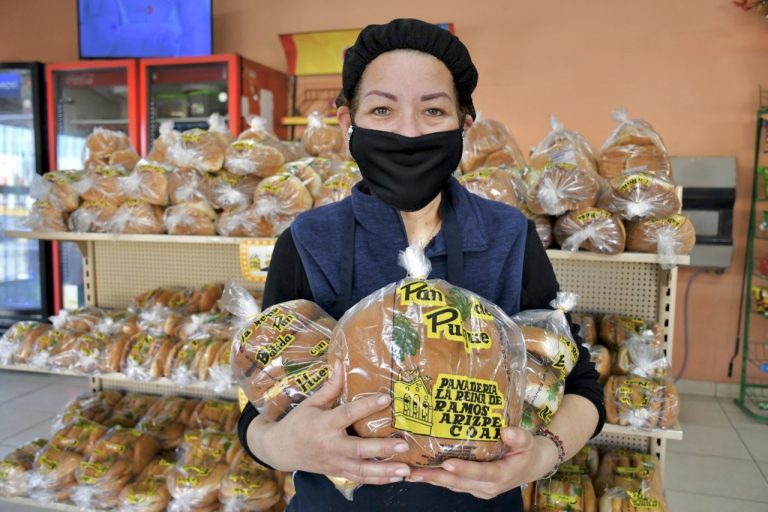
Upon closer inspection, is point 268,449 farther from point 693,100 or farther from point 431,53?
point 693,100

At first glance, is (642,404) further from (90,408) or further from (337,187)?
(90,408)

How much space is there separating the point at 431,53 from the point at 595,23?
3939 millimetres

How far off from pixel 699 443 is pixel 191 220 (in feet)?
11.4

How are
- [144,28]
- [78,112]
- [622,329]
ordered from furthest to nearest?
[78,112], [144,28], [622,329]

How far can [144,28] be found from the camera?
4855 mm

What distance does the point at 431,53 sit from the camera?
1.01 metres

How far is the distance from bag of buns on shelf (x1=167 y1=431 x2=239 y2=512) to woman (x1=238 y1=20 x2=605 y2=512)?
1233 mm

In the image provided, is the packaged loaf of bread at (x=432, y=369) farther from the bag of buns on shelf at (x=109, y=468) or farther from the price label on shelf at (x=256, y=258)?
the bag of buns on shelf at (x=109, y=468)

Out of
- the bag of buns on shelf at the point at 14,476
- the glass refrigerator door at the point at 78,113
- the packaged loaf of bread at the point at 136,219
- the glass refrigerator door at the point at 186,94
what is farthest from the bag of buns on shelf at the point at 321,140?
the glass refrigerator door at the point at 78,113

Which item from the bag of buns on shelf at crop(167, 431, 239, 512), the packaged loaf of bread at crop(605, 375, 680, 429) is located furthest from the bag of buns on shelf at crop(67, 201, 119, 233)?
the packaged loaf of bread at crop(605, 375, 680, 429)

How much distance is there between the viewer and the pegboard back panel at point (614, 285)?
7.42ft

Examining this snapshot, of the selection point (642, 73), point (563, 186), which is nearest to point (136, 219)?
point (563, 186)

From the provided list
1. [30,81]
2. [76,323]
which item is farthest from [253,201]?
[30,81]

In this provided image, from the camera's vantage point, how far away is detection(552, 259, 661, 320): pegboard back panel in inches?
89.0
